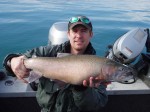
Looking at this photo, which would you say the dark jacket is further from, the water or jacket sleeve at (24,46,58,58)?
the water

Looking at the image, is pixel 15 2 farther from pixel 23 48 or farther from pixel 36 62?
pixel 36 62

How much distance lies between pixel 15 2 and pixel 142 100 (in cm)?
1459

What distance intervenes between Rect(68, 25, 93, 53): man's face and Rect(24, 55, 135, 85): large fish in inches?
16.9

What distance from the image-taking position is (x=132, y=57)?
4.82 m

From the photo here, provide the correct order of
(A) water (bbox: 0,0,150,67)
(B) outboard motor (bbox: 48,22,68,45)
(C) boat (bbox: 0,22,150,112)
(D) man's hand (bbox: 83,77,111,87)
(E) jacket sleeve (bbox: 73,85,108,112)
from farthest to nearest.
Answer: (A) water (bbox: 0,0,150,67) < (B) outboard motor (bbox: 48,22,68,45) < (C) boat (bbox: 0,22,150,112) < (E) jacket sleeve (bbox: 73,85,108,112) < (D) man's hand (bbox: 83,77,111,87)

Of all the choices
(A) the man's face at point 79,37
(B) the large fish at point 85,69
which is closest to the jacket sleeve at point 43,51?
(A) the man's face at point 79,37

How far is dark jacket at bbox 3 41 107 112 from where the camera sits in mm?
2910

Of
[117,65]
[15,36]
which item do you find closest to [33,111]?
[117,65]

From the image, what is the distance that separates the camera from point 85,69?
2660mm

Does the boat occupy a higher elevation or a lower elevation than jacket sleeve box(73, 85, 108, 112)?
lower

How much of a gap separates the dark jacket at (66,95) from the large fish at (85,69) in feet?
0.71

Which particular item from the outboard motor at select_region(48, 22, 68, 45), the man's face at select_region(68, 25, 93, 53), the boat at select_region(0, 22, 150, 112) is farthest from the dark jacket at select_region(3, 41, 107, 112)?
the outboard motor at select_region(48, 22, 68, 45)

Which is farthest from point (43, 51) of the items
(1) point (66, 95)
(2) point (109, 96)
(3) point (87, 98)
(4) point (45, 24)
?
(4) point (45, 24)

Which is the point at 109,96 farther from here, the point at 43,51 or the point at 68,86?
the point at 43,51
